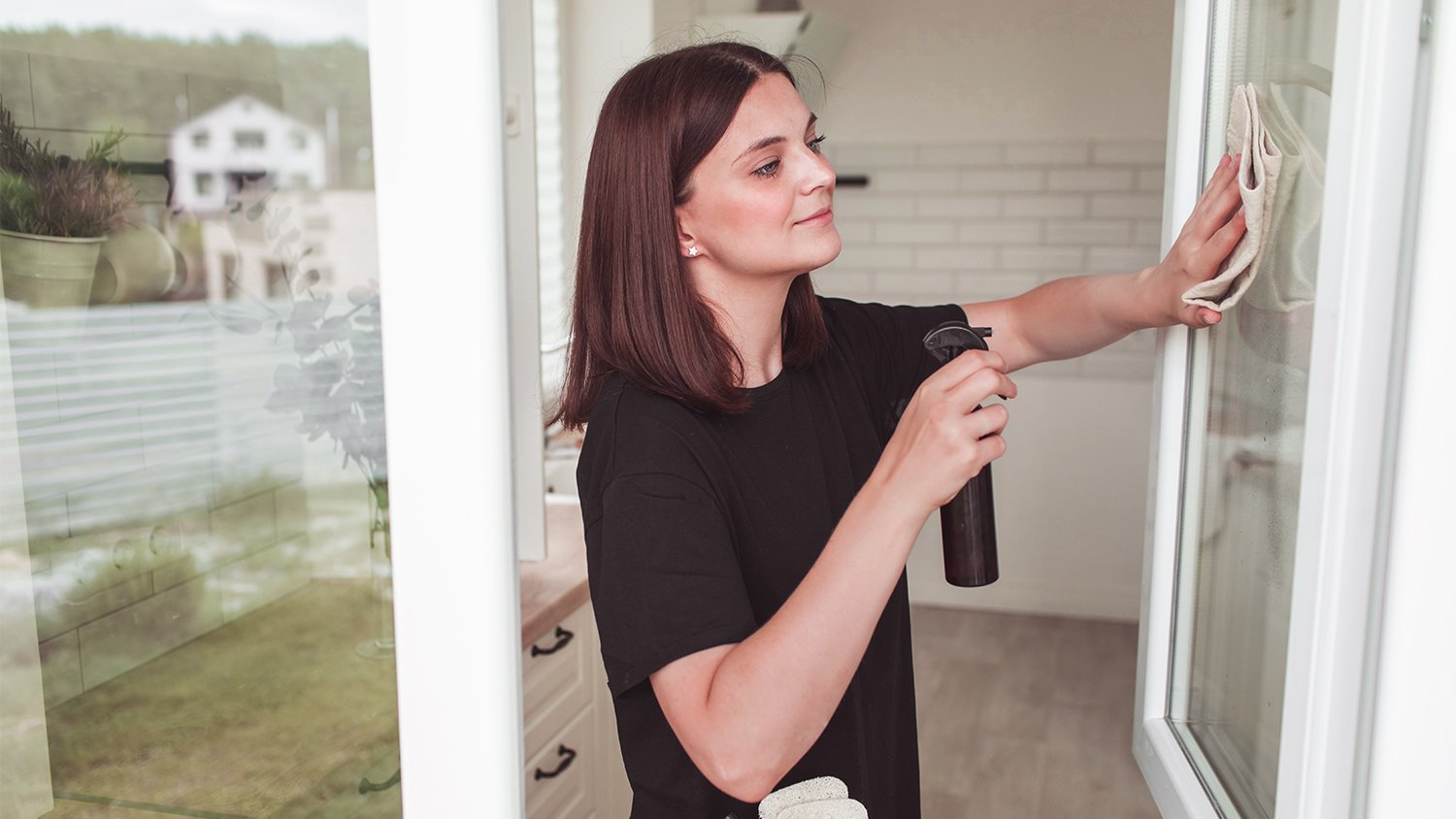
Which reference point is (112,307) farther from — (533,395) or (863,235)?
(863,235)

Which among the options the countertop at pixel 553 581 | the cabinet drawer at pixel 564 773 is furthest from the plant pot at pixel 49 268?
the cabinet drawer at pixel 564 773

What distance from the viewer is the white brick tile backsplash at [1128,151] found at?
144 inches

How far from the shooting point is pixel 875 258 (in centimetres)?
394

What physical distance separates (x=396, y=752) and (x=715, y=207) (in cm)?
58

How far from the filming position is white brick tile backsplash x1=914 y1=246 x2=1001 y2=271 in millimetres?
3838

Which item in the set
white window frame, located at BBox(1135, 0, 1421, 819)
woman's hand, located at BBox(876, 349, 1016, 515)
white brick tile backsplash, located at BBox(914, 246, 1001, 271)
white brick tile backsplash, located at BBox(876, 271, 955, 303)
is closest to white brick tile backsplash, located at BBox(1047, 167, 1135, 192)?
white brick tile backsplash, located at BBox(914, 246, 1001, 271)

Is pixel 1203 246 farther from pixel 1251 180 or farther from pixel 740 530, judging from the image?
pixel 740 530

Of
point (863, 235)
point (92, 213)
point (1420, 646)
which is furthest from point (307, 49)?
point (863, 235)

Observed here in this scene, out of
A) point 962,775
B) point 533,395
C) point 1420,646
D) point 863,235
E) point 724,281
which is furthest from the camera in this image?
point 863,235

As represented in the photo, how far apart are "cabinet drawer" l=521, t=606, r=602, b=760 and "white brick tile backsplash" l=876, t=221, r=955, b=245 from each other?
2197 mm

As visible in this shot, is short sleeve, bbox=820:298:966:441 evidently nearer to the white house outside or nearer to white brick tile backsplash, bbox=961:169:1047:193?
the white house outside

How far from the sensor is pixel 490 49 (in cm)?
78

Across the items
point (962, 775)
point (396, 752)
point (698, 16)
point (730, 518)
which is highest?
point (698, 16)

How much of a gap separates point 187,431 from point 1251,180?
0.90 meters
